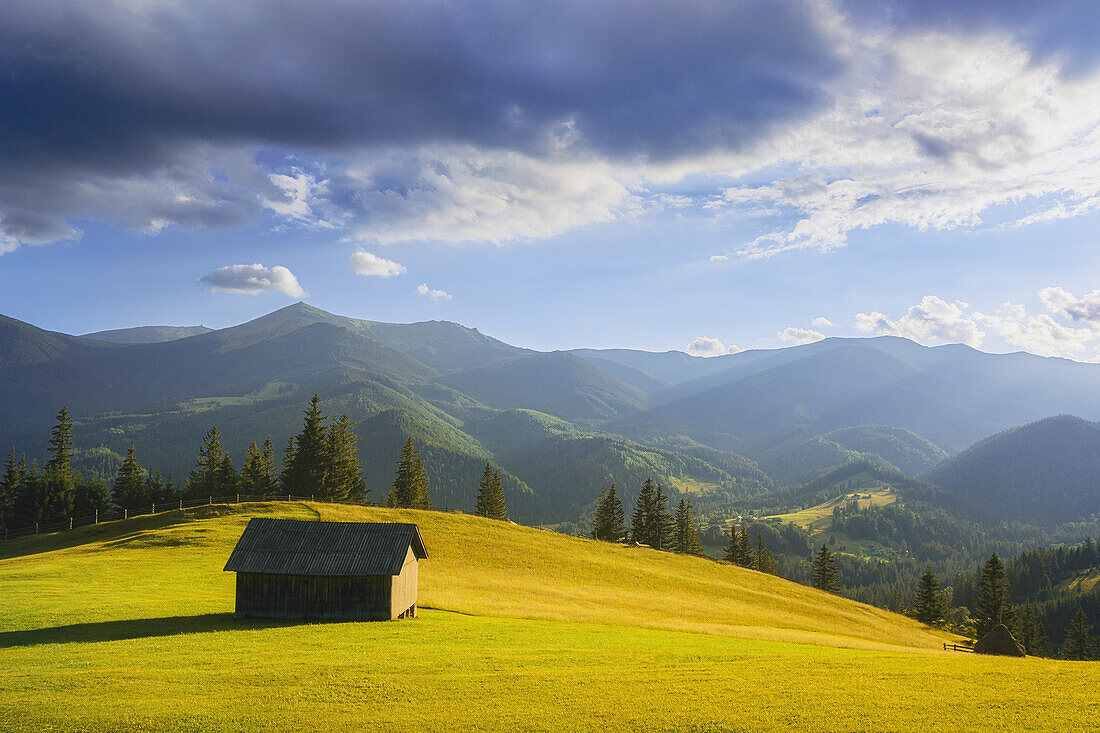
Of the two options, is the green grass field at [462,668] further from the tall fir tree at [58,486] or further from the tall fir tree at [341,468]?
the tall fir tree at [58,486]

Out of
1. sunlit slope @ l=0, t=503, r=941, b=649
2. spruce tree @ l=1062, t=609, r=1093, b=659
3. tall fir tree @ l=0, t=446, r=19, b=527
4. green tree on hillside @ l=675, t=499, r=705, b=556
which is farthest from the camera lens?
green tree on hillside @ l=675, t=499, r=705, b=556

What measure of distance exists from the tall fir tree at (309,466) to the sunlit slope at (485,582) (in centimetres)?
1582

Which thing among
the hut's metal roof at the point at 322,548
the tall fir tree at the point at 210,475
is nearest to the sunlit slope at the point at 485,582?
the hut's metal roof at the point at 322,548

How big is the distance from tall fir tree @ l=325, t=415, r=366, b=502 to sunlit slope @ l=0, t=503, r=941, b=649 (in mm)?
16848

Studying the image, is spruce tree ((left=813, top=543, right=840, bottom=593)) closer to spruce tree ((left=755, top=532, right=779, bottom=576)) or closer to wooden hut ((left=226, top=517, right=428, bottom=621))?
spruce tree ((left=755, top=532, right=779, bottom=576))

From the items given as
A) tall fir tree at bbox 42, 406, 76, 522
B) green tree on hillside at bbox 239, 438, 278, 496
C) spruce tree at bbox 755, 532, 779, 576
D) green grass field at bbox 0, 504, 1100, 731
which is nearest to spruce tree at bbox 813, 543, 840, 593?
spruce tree at bbox 755, 532, 779, 576

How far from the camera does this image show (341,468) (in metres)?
95.7

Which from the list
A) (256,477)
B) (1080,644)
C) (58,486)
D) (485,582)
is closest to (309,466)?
(256,477)

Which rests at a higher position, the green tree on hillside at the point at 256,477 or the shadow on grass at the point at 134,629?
the green tree on hillside at the point at 256,477

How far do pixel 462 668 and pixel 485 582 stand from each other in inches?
1264

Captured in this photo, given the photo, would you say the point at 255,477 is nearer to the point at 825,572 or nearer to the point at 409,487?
the point at 409,487

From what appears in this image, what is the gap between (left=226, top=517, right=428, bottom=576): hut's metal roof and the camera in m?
40.9

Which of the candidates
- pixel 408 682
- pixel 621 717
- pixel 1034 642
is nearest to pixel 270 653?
pixel 408 682

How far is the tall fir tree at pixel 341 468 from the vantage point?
93312 mm
